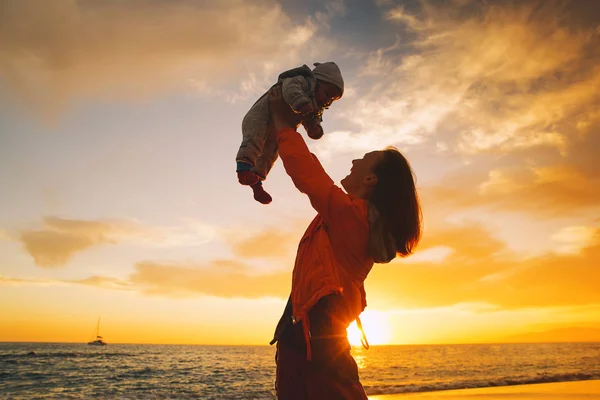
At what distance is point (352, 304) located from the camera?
188cm

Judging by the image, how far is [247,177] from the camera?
8.32 ft

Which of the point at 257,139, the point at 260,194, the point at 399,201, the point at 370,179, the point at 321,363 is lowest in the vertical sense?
the point at 321,363

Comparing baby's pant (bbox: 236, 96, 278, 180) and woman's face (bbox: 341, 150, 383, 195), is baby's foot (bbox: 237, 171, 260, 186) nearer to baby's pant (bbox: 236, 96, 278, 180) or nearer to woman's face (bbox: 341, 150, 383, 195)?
baby's pant (bbox: 236, 96, 278, 180)

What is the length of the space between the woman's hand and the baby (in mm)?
48

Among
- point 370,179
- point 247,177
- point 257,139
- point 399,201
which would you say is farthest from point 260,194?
point 399,201

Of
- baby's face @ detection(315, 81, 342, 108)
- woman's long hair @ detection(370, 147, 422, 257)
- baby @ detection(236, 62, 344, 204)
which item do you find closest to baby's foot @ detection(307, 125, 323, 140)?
baby @ detection(236, 62, 344, 204)

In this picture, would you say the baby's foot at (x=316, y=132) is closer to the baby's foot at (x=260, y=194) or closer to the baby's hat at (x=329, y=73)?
the baby's hat at (x=329, y=73)

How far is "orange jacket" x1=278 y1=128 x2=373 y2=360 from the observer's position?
5.91ft

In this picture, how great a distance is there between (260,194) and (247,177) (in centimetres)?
18

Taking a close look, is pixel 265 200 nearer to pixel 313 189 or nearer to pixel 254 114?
pixel 254 114

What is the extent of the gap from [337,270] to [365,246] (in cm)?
17

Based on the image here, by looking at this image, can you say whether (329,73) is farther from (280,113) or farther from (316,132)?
(280,113)

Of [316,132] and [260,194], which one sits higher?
[316,132]

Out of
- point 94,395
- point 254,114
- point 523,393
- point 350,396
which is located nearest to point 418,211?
point 350,396
